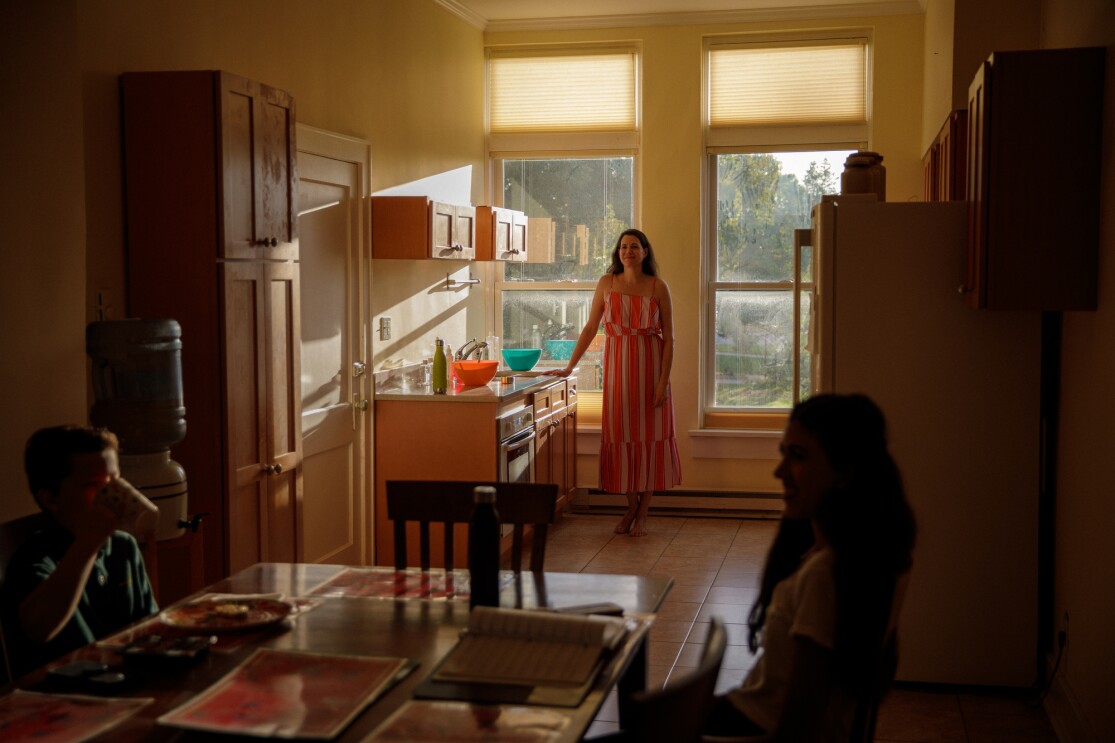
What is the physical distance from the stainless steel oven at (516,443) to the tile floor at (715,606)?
50 centimetres

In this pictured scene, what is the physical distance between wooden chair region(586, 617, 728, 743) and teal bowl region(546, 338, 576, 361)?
579 cm

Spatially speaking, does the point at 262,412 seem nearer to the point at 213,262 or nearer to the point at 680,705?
the point at 213,262

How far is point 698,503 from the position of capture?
7324 millimetres

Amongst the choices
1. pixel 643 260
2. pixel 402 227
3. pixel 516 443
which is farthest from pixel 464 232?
pixel 516 443

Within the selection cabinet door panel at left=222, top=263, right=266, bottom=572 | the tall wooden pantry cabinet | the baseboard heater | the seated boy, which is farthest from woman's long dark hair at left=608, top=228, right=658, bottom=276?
the seated boy

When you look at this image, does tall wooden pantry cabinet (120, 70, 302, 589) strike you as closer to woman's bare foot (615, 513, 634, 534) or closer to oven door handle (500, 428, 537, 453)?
→ oven door handle (500, 428, 537, 453)

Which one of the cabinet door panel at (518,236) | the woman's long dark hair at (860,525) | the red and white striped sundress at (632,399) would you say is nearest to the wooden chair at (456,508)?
the woman's long dark hair at (860,525)

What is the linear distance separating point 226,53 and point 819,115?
4.02 m

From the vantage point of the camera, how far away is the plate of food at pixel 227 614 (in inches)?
90.2

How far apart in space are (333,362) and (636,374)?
2.00 meters

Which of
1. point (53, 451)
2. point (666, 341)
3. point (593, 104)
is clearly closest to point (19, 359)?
point (53, 451)

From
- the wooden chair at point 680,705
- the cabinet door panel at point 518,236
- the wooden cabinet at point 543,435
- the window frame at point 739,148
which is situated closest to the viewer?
the wooden chair at point 680,705

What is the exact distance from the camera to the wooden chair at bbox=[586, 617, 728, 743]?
1.49 m

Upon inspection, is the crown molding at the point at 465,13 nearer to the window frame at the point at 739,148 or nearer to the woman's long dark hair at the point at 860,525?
the window frame at the point at 739,148
